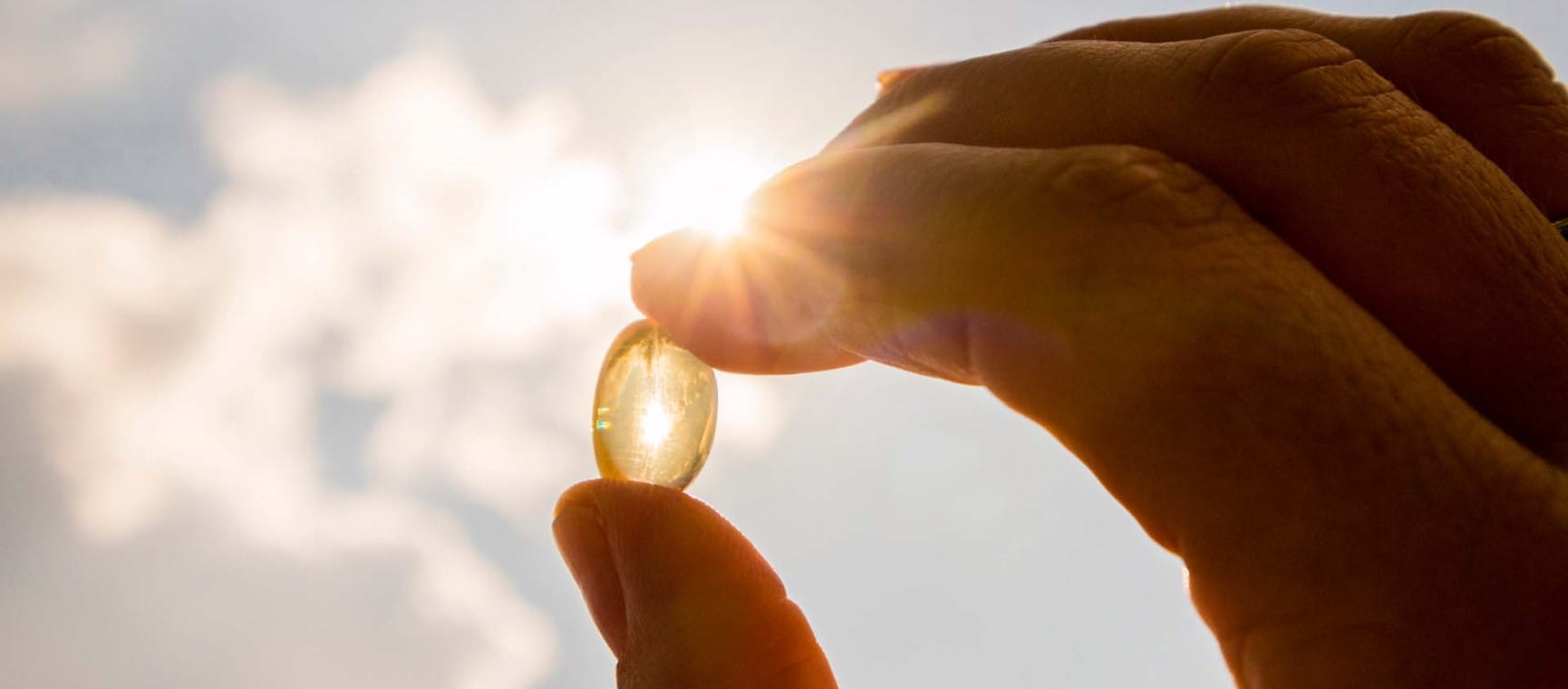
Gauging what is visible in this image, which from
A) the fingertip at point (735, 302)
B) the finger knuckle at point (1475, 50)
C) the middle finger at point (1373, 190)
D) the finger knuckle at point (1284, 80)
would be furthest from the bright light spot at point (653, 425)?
the finger knuckle at point (1475, 50)

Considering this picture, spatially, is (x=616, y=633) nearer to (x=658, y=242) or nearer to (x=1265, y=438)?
(x=658, y=242)

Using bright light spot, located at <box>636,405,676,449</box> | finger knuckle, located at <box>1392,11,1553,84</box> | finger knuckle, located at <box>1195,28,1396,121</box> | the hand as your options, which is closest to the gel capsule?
bright light spot, located at <box>636,405,676,449</box>

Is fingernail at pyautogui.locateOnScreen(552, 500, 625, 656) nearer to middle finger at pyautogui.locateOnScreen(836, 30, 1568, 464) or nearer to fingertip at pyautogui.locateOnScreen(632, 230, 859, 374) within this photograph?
fingertip at pyautogui.locateOnScreen(632, 230, 859, 374)

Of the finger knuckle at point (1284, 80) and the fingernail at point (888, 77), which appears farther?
the fingernail at point (888, 77)

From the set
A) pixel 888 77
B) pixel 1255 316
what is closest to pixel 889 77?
pixel 888 77

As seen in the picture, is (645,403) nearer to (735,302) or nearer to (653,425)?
(653,425)

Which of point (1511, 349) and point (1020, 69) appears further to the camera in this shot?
point (1020, 69)

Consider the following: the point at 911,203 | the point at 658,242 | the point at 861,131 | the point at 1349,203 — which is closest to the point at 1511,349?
the point at 1349,203

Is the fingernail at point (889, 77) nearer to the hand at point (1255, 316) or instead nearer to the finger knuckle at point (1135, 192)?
the hand at point (1255, 316)
